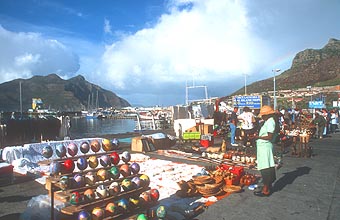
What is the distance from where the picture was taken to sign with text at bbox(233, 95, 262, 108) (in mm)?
20516

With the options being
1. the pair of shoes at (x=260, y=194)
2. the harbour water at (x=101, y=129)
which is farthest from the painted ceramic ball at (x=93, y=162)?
the harbour water at (x=101, y=129)

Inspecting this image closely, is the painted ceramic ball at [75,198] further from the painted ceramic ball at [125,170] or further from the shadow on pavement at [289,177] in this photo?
the shadow on pavement at [289,177]

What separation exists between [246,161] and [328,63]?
116173mm

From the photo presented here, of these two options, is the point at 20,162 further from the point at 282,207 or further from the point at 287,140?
the point at 287,140

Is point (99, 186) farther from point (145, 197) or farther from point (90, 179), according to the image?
point (145, 197)

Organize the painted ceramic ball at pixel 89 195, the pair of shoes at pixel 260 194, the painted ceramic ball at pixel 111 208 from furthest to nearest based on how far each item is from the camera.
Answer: the pair of shoes at pixel 260 194 < the painted ceramic ball at pixel 111 208 < the painted ceramic ball at pixel 89 195

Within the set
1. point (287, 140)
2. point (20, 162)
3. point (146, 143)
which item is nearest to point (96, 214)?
point (20, 162)

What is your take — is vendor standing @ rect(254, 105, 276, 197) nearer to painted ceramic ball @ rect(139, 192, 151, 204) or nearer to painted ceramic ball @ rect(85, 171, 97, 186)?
painted ceramic ball @ rect(139, 192, 151, 204)

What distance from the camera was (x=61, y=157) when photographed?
523cm

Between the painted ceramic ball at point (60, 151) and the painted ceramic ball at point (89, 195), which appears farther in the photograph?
the painted ceramic ball at point (60, 151)

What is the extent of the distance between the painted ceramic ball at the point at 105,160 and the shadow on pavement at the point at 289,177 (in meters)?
4.33

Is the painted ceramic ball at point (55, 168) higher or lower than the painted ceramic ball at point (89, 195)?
higher

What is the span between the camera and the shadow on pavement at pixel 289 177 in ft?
24.0

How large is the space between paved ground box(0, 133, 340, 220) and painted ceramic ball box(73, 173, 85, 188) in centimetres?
176
